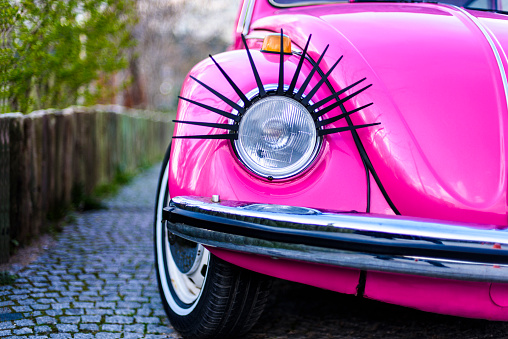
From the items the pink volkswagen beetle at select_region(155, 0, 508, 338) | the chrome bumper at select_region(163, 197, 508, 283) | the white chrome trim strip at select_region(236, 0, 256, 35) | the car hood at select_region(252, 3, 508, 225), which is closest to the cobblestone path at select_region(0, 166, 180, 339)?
the pink volkswagen beetle at select_region(155, 0, 508, 338)

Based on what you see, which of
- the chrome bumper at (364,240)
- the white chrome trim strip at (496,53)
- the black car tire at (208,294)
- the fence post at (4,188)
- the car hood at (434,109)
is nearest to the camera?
the chrome bumper at (364,240)

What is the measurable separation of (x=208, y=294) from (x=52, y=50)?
3.32 metres

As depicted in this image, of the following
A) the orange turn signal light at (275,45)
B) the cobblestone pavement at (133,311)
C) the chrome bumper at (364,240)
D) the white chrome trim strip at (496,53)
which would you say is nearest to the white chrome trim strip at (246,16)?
the orange turn signal light at (275,45)

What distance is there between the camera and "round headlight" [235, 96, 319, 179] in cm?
181

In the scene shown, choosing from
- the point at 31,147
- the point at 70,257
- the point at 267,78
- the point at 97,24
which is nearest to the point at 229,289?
the point at 267,78

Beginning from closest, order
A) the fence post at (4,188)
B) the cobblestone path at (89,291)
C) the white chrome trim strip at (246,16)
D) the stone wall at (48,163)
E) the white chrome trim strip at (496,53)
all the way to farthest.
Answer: the white chrome trim strip at (496,53), the cobblestone path at (89,291), the white chrome trim strip at (246,16), the fence post at (4,188), the stone wall at (48,163)

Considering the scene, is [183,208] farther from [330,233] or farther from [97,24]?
[97,24]

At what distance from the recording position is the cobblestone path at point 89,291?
244 cm

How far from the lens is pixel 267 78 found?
1910 millimetres

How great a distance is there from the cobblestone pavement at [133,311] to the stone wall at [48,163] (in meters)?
0.34

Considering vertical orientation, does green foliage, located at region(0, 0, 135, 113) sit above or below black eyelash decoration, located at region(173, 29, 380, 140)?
above

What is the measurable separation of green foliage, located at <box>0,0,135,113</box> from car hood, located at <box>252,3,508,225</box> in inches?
87.5

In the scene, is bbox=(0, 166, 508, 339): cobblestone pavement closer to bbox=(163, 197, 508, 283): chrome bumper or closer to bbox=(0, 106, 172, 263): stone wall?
bbox=(0, 106, 172, 263): stone wall

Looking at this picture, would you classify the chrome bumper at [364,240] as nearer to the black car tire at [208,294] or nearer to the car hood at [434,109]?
the car hood at [434,109]
